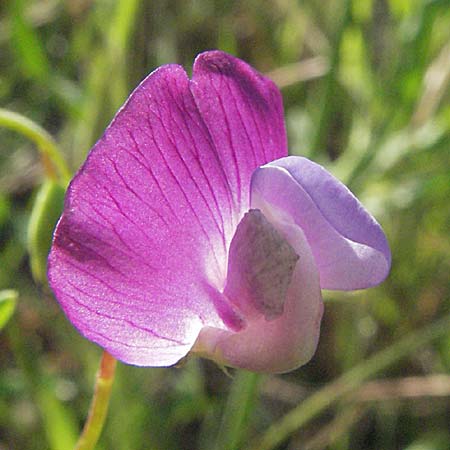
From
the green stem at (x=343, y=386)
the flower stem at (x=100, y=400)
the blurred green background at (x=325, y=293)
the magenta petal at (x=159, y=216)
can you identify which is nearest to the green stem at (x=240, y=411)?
the blurred green background at (x=325, y=293)

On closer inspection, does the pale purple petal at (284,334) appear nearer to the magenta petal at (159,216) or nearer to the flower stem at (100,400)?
the magenta petal at (159,216)

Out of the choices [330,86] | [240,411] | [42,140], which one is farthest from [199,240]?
[330,86]

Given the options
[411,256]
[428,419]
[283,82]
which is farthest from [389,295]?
[283,82]

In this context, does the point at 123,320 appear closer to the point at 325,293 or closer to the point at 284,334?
the point at 284,334

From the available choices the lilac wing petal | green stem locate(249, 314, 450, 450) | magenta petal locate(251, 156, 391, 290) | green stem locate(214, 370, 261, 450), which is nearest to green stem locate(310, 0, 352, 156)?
green stem locate(249, 314, 450, 450)

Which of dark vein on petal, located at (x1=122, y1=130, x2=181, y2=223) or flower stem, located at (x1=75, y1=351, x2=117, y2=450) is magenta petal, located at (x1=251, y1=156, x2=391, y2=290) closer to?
dark vein on petal, located at (x1=122, y1=130, x2=181, y2=223)

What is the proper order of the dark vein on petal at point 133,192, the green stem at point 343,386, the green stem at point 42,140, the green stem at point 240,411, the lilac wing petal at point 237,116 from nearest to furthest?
the dark vein on petal at point 133,192 < the lilac wing petal at point 237,116 < the green stem at point 42,140 < the green stem at point 240,411 < the green stem at point 343,386

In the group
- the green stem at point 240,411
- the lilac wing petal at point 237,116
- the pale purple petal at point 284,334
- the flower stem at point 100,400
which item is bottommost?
the green stem at point 240,411
